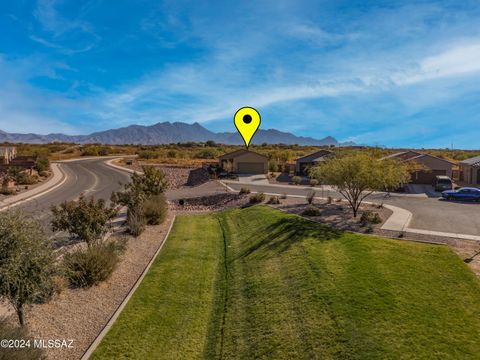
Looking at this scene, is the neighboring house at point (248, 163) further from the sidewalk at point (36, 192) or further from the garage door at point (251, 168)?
the sidewalk at point (36, 192)

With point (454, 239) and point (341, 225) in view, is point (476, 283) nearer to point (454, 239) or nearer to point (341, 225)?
point (454, 239)

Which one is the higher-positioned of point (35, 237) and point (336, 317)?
point (35, 237)

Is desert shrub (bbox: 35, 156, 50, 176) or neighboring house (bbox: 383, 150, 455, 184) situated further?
desert shrub (bbox: 35, 156, 50, 176)

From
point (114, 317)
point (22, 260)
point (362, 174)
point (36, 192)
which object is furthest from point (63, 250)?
point (36, 192)

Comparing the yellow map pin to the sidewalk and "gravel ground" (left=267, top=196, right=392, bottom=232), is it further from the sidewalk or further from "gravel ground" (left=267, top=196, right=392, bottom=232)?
the sidewalk

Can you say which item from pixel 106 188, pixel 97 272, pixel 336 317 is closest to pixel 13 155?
pixel 106 188

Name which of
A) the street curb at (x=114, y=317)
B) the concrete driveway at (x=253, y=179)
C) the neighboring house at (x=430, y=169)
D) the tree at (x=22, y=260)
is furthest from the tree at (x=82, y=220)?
the neighboring house at (x=430, y=169)

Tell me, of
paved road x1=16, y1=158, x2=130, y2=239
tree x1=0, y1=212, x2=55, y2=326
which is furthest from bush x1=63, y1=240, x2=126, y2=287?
paved road x1=16, y1=158, x2=130, y2=239
